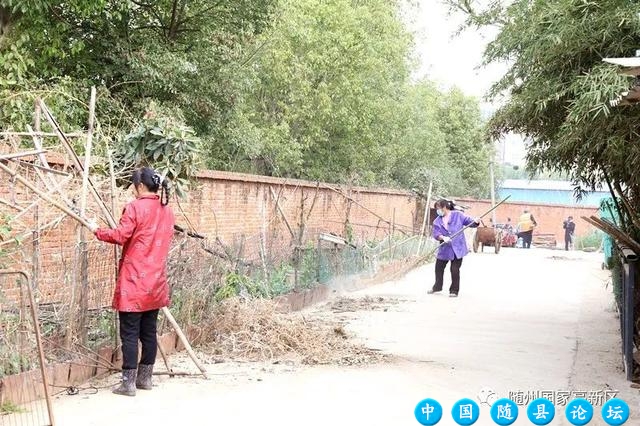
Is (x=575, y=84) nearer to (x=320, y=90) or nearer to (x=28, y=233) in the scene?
(x=28, y=233)

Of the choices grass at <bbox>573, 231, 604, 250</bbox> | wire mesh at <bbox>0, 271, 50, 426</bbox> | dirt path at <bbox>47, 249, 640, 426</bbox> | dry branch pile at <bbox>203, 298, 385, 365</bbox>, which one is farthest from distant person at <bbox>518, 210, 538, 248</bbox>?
wire mesh at <bbox>0, 271, 50, 426</bbox>

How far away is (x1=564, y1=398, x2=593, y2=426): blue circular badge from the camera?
568cm

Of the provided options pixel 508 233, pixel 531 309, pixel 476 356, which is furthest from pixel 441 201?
pixel 508 233

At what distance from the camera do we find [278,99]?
73.0 feet

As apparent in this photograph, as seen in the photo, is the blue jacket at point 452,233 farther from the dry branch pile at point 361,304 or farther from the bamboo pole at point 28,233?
the bamboo pole at point 28,233

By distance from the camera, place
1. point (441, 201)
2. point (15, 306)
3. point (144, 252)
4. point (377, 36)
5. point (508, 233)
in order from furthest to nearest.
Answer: point (508, 233), point (377, 36), point (441, 201), point (144, 252), point (15, 306)

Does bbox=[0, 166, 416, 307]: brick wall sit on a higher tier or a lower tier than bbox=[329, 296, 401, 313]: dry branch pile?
higher

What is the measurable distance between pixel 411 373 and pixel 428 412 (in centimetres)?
179

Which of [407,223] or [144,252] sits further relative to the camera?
[407,223]

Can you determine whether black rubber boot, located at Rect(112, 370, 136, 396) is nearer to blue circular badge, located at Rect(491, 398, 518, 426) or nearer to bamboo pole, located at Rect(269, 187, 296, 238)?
blue circular badge, located at Rect(491, 398, 518, 426)

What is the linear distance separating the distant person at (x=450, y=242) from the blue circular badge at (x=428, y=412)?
8189 millimetres

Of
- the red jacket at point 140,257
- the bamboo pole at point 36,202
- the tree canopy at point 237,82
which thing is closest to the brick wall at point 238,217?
the bamboo pole at point 36,202

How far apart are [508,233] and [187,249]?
26727 millimetres

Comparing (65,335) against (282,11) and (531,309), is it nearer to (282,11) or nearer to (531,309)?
(531,309)
